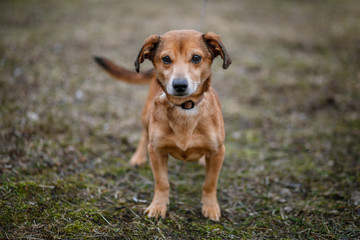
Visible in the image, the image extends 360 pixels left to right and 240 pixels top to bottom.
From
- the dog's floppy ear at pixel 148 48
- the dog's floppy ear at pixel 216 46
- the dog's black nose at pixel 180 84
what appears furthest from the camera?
the dog's floppy ear at pixel 148 48

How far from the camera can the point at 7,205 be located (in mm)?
3129

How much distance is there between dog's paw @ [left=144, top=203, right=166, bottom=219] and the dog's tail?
2229 millimetres

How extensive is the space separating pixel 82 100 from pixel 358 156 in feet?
18.9

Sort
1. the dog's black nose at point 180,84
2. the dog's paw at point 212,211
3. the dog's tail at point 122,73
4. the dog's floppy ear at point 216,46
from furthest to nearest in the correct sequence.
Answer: the dog's tail at point 122,73 → the dog's paw at point 212,211 → the dog's floppy ear at point 216,46 → the dog's black nose at point 180,84

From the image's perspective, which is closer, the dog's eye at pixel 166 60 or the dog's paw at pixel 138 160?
the dog's eye at pixel 166 60

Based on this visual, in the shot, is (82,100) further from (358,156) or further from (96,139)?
(358,156)

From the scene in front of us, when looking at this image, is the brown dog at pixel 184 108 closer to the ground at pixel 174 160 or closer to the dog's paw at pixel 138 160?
the ground at pixel 174 160

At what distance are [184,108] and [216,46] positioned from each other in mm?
804

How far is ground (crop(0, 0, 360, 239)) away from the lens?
132 inches

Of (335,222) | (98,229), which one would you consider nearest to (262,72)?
(335,222)

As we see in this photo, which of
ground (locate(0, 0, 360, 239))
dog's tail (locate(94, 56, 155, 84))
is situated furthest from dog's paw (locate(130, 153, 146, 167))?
dog's tail (locate(94, 56, 155, 84))

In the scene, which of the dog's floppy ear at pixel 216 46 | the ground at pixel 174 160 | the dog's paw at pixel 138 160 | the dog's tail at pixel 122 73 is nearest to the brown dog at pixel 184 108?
the dog's floppy ear at pixel 216 46

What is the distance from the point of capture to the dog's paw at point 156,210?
347 centimetres

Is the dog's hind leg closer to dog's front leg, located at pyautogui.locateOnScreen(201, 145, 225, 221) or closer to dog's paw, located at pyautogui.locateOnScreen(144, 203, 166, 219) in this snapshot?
dog's paw, located at pyautogui.locateOnScreen(144, 203, 166, 219)
